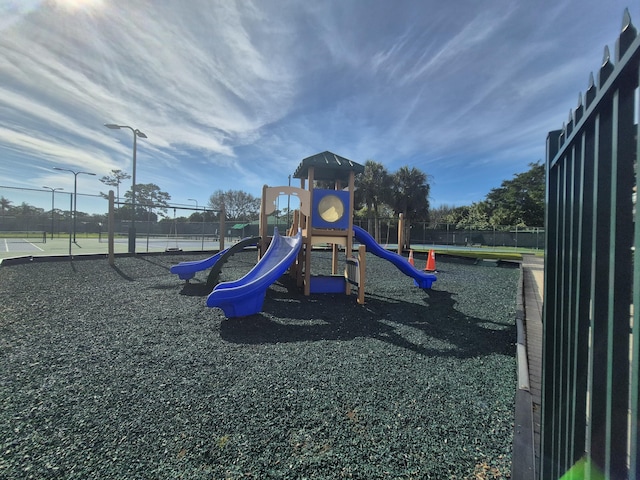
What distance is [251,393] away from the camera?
2.98 meters

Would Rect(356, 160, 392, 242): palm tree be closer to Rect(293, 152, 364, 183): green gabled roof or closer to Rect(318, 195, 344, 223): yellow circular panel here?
Rect(293, 152, 364, 183): green gabled roof

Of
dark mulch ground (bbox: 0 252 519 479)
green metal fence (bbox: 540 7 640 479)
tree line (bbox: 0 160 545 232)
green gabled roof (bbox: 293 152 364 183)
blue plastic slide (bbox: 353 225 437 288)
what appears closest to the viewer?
green metal fence (bbox: 540 7 640 479)

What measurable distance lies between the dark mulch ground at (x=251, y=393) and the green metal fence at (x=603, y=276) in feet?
4.14

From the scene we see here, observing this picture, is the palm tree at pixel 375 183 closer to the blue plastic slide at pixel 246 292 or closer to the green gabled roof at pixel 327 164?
the green gabled roof at pixel 327 164

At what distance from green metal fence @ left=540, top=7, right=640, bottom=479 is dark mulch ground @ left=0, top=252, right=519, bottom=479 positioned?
126 cm

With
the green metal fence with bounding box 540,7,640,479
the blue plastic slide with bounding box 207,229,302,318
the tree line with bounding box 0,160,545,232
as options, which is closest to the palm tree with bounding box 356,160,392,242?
the tree line with bounding box 0,160,545,232

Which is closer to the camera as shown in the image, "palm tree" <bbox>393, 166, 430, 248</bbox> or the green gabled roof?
the green gabled roof

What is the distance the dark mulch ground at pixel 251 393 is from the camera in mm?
2094

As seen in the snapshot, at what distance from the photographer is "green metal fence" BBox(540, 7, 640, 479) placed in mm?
818

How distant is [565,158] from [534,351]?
3594 mm

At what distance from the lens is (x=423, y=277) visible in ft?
28.1

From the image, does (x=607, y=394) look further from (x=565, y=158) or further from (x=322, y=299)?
(x=322, y=299)

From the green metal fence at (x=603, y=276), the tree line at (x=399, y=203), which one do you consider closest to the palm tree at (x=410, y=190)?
the tree line at (x=399, y=203)

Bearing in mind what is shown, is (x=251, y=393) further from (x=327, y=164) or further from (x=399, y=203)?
(x=399, y=203)
